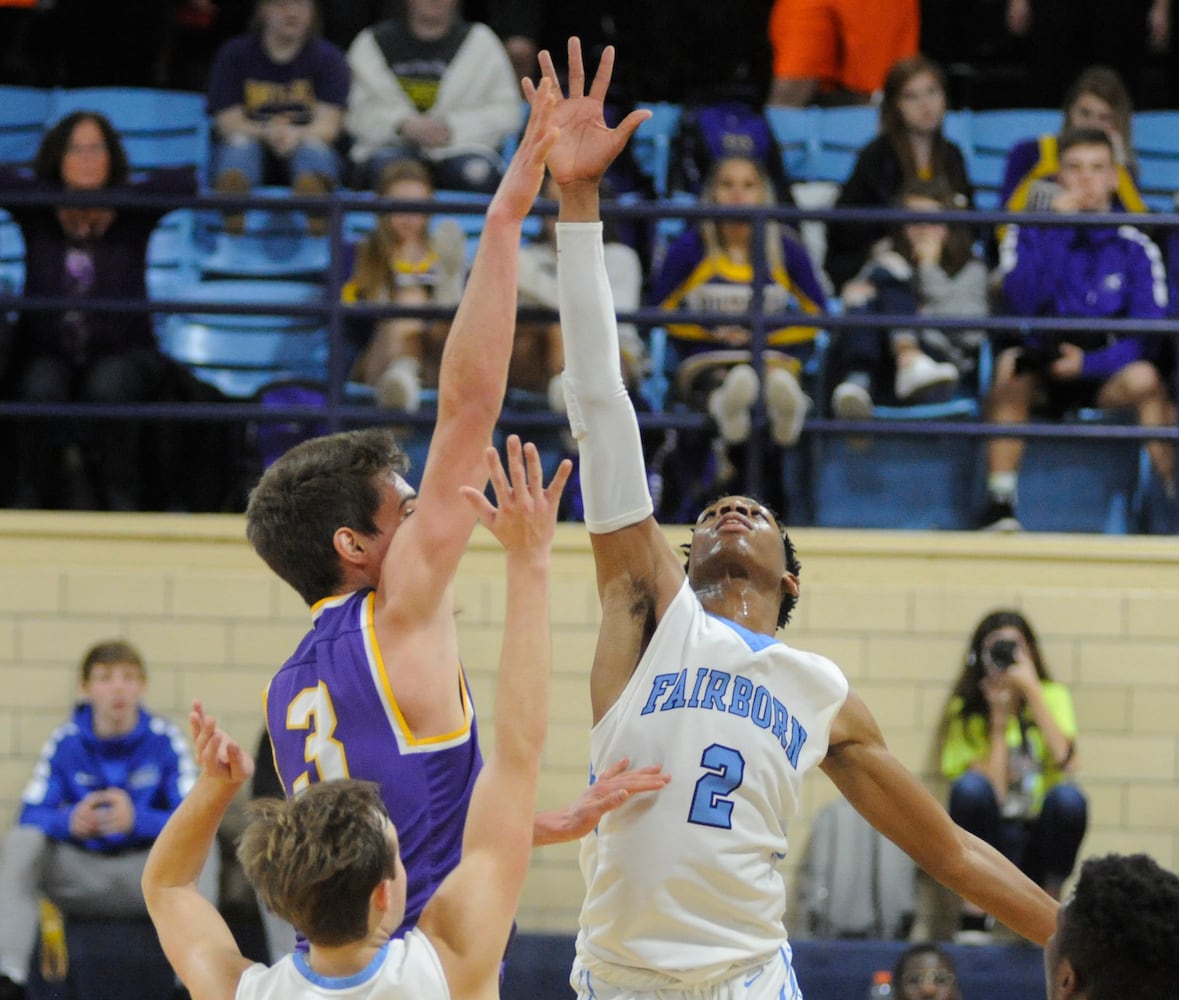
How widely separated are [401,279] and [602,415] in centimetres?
393

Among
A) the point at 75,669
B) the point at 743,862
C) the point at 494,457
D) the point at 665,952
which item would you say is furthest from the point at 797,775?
the point at 75,669

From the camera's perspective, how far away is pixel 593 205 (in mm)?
3359

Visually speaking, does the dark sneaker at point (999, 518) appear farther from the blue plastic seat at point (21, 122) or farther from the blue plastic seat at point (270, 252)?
the blue plastic seat at point (21, 122)

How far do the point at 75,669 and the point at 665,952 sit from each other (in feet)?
13.4

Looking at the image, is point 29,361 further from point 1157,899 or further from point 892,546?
point 1157,899

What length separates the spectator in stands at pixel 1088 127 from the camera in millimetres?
7383

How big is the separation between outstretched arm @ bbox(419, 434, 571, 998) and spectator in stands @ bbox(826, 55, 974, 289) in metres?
4.97

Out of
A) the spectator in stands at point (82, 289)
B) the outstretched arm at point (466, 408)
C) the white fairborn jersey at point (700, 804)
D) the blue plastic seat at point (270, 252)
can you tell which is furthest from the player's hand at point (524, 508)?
the blue plastic seat at point (270, 252)

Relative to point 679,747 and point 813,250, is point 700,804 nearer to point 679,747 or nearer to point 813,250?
point 679,747

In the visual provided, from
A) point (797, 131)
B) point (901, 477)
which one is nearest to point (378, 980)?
point (901, 477)

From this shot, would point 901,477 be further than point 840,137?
No

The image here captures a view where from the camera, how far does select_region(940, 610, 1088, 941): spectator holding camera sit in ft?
20.5

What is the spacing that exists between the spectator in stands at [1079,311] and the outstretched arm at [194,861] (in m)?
4.58

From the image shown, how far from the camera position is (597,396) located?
3279 mm
